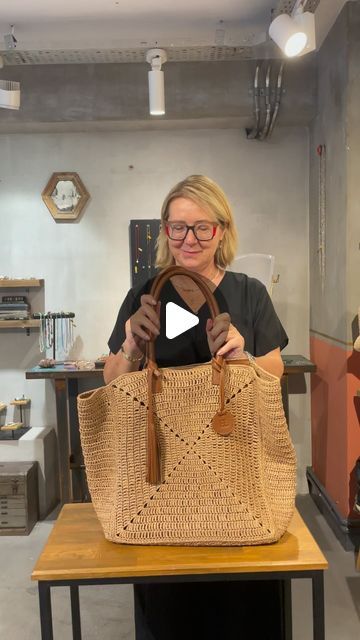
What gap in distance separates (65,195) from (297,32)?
1.80 m

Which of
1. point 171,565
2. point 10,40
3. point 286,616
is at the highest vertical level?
point 10,40

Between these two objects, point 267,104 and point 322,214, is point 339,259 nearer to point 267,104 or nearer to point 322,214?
point 322,214

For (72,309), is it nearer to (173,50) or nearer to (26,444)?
(26,444)

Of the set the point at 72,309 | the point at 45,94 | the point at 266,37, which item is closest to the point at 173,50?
the point at 266,37

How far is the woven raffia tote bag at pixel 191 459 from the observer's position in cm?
→ 113

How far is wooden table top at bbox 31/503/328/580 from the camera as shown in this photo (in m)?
1.07

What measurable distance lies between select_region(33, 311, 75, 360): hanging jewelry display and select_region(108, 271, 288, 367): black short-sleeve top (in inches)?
91.3

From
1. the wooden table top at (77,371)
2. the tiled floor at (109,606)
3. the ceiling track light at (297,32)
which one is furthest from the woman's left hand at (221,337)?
the wooden table top at (77,371)

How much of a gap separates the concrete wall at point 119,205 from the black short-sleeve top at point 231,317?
2.31 metres

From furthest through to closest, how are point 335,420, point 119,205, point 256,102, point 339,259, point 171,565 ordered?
point 119,205, point 256,102, point 335,420, point 339,259, point 171,565

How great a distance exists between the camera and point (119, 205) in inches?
146

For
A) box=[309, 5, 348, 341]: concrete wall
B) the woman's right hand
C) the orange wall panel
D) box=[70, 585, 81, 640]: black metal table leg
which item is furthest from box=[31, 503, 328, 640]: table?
box=[309, 5, 348, 341]: concrete wall

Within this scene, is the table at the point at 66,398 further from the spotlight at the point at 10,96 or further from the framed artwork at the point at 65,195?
the spotlight at the point at 10,96

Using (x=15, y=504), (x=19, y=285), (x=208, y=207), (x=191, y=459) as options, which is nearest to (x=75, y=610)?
(x=191, y=459)
